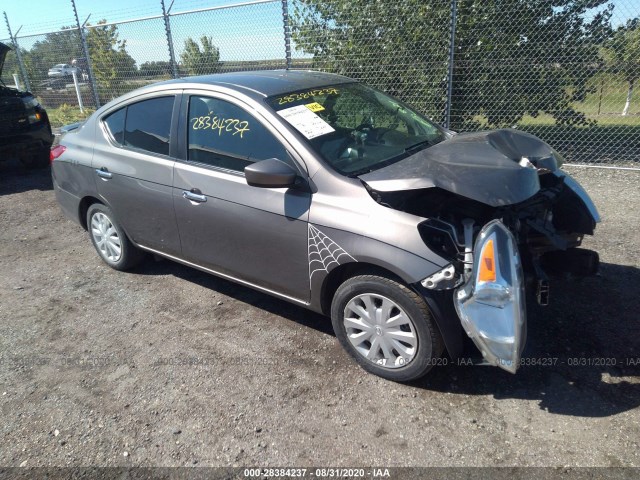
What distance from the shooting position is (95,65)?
1191 centimetres

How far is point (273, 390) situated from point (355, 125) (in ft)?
6.24

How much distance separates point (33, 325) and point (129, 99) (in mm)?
2028

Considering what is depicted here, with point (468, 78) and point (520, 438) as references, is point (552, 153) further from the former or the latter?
point (468, 78)

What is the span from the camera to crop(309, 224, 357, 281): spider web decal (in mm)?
2957

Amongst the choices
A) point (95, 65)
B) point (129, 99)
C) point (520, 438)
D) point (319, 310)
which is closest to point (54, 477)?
point (319, 310)

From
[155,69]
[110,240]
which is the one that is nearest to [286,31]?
[155,69]

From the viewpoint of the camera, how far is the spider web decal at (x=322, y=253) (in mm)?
2957

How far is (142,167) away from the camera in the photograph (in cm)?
397

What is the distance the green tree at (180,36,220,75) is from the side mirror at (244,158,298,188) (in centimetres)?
715

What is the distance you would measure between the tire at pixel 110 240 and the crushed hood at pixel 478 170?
8.40 feet

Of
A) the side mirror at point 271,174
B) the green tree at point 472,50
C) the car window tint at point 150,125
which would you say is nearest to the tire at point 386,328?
the side mirror at point 271,174

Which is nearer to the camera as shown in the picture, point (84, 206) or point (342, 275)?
point (342, 275)

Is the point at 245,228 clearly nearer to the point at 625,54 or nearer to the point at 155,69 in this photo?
the point at 625,54

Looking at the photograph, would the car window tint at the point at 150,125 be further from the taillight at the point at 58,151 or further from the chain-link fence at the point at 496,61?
the chain-link fence at the point at 496,61
